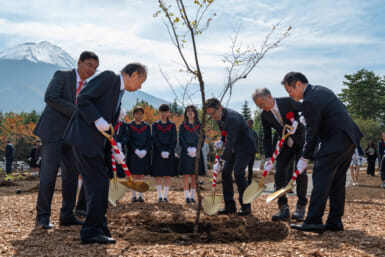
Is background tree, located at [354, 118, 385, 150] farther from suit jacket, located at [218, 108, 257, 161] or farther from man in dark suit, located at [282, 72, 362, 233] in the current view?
man in dark suit, located at [282, 72, 362, 233]

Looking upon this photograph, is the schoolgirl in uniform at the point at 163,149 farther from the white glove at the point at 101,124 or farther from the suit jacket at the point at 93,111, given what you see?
the white glove at the point at 101,124

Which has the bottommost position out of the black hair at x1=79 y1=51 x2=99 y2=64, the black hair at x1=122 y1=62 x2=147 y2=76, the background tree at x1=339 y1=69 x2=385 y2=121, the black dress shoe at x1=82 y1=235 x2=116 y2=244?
the black dress shoe at x1=82 y1=235 x2=116 y2=244

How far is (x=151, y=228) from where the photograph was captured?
446 cm

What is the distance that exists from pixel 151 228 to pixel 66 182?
1.21m

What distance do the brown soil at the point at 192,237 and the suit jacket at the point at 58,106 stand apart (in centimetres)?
114

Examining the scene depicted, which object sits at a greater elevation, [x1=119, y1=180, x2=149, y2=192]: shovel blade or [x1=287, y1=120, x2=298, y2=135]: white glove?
[x1=287, y1=120, x2=298, y2=135]: white glove

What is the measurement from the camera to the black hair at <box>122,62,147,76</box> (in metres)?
3.60

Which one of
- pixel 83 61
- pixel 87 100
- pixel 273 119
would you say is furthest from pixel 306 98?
pixel 83 61

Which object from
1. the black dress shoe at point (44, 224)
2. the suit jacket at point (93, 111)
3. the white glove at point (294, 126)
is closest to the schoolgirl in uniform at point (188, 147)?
the white glove at point (294, 126)

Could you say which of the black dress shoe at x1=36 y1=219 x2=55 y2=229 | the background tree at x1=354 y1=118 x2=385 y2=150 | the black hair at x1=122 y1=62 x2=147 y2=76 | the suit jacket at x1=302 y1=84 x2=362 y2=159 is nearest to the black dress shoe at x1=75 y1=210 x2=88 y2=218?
the black dress shoe at x1=36 y1=219 x2=55 y2=229

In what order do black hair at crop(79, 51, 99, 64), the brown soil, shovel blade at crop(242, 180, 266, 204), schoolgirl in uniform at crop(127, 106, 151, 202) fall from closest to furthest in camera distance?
the brown soil
black hair at crop(79, 51, 99, 64)
shovel blade at crop(242, 180, 266, 204)
schoolgirl in uniform at crop(127, 106, 151, 202)

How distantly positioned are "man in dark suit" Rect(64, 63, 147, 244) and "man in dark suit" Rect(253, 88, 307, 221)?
2134mm

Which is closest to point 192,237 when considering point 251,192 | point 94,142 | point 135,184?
point 135,184

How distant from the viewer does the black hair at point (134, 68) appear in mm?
3602
